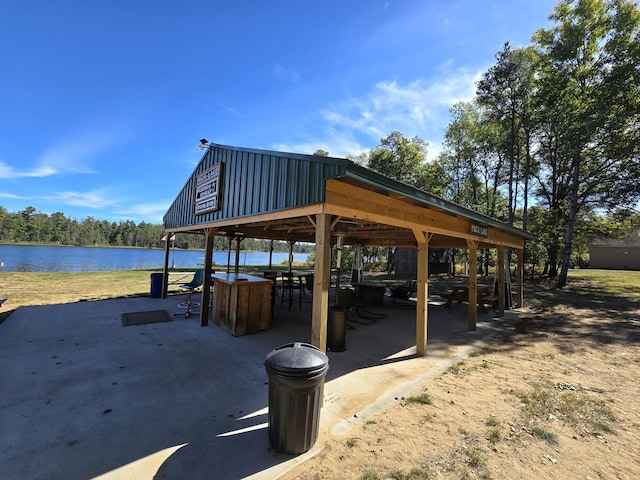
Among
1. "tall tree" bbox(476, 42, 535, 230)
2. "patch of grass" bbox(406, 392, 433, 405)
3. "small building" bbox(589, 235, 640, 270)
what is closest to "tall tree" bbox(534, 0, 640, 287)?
"tall tree" bbox(476, 42, 535, 230)

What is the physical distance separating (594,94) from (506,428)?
57.1ft

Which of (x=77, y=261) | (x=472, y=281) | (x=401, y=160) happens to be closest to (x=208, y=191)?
(x=472, y=281)

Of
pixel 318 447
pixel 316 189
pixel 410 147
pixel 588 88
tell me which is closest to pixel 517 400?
pixel 318 447

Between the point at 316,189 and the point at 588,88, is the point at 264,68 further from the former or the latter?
the point at 588,88

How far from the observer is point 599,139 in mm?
13336

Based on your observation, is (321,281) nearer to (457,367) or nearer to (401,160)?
(457,367)

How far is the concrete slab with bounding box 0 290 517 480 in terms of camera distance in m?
2.12

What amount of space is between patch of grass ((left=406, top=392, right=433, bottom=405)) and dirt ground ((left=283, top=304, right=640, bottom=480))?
0.5 inches

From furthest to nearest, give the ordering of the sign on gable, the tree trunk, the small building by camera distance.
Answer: the small building, the tree trunk, the sign on gable

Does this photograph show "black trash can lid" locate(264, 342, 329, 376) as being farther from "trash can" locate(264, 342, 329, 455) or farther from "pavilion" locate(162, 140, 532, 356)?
"pavilion" locate(162, 140, 532, 356)

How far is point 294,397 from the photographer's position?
2.15 metres

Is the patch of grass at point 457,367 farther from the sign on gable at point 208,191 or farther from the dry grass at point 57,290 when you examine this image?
the dry grass at point 57,290

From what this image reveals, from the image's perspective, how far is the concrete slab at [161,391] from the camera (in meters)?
2.12

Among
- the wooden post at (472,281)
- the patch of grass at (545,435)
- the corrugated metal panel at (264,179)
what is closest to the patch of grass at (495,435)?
the patch of grass at (545,435)
